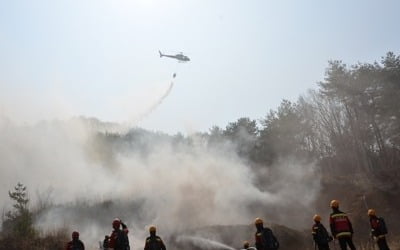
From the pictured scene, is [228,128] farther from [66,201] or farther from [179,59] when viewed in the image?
[66,201]

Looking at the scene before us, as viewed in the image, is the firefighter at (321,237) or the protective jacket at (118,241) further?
the firefighter at (321,237)

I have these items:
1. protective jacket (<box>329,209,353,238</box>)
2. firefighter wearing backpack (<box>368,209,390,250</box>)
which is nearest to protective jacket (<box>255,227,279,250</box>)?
protective jacket (<box>329,209,353,238</box>)

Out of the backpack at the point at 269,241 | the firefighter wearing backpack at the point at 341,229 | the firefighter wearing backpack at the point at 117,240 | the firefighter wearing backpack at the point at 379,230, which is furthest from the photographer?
the firefighter wearing backpack at the point at 379,230

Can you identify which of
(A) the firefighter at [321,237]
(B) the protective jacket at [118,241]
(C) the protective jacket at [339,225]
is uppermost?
(B) the protective jacket at [118,241]

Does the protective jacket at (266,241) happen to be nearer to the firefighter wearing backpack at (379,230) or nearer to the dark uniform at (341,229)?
the dark uniform at (341,229)

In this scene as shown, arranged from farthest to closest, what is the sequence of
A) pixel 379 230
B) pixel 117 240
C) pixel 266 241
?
pixel 379 230
pixel 266 241
pixel 117 240

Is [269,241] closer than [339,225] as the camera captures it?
No

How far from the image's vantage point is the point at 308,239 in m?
29.4

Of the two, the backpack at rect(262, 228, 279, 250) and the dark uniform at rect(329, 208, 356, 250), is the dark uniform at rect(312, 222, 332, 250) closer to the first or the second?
the dark uniform at rect(329, 208, 356, 250)

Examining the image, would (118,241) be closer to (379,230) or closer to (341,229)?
(341,229)

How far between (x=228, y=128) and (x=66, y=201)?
20716 millimetres

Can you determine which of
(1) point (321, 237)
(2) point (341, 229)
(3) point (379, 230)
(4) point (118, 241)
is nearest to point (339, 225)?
(2) point (341, 229)

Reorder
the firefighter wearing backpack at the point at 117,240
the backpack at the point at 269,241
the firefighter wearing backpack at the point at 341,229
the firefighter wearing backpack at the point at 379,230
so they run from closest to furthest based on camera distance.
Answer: the firefighter wearing backpack at the point at 117,240
the firefighter wearing backpack at the point at 341,229
the backpack at the point at 269,241
the firefighter wearing backpack at the point at 379,230

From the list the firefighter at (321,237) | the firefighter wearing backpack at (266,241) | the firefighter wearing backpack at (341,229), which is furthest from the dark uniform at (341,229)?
the firefighter wearing backpack at (266,241)
